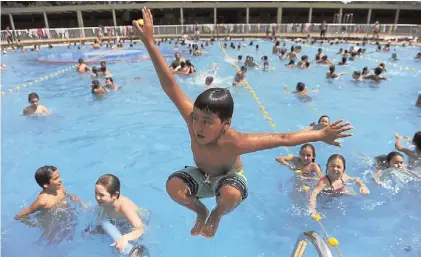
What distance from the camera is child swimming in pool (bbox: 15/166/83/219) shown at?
4.55 meters

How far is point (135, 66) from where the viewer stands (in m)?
17.6

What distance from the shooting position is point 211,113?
99.4 inches

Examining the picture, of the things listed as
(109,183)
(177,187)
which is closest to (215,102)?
(177,187)

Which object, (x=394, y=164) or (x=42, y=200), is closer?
(x=42, y=200)

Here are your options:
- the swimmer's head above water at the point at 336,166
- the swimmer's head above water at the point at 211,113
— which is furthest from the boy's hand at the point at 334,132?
the swimmer's head above water at the point at 336,166

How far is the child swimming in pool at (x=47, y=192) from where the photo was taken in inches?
179

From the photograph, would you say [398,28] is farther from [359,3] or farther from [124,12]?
[124,12]

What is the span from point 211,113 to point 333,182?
3.52 metres

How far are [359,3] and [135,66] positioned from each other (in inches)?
1097

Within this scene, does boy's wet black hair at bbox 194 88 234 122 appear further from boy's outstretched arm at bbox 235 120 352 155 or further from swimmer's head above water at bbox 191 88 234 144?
boy's outstretched arm at bbox 235 120 352 155

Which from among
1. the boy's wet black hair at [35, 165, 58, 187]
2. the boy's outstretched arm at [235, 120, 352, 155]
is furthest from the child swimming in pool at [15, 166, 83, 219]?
the boy's outstretched arm at [235, 120, 352, 155]

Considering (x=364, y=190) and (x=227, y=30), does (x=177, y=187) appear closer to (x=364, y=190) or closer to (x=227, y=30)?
(x=364, y=190)

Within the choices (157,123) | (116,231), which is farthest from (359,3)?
(116,231)

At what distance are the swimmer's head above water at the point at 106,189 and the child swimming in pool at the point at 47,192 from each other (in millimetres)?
974
